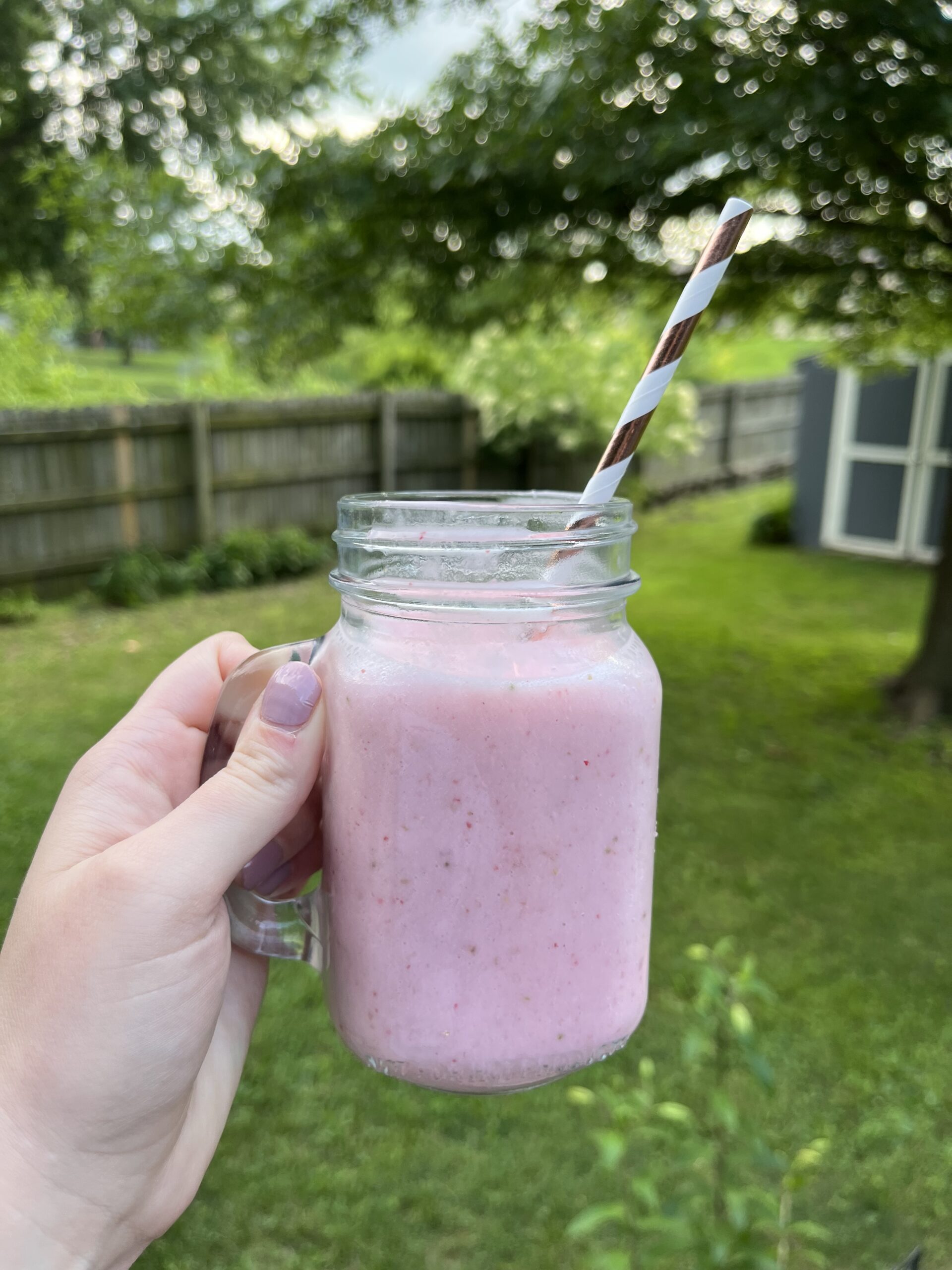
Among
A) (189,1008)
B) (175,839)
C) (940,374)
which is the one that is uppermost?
(940,374)

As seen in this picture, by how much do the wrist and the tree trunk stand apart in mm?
4446

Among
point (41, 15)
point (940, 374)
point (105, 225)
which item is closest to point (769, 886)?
point (105, 225)

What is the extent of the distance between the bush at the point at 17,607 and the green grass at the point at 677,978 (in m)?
0.15

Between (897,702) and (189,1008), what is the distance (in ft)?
14.8

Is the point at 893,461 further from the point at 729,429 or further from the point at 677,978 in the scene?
the point at 677,978

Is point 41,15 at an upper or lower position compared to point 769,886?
upper

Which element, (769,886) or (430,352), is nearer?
(769,886)

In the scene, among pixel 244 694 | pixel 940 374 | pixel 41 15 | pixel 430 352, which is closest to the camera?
pixel 244 694

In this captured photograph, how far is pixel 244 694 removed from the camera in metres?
1.04

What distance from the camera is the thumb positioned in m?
0.89

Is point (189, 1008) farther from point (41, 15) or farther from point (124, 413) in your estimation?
point (124, 413)

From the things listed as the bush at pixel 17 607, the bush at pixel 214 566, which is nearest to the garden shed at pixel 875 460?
the bush at pixel 214 566

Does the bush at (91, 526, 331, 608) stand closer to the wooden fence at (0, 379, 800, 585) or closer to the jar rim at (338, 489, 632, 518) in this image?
the wooden fence at (0, 379, 800, 585)

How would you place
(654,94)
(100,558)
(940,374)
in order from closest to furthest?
(654,94), (100,558), (940,374)
